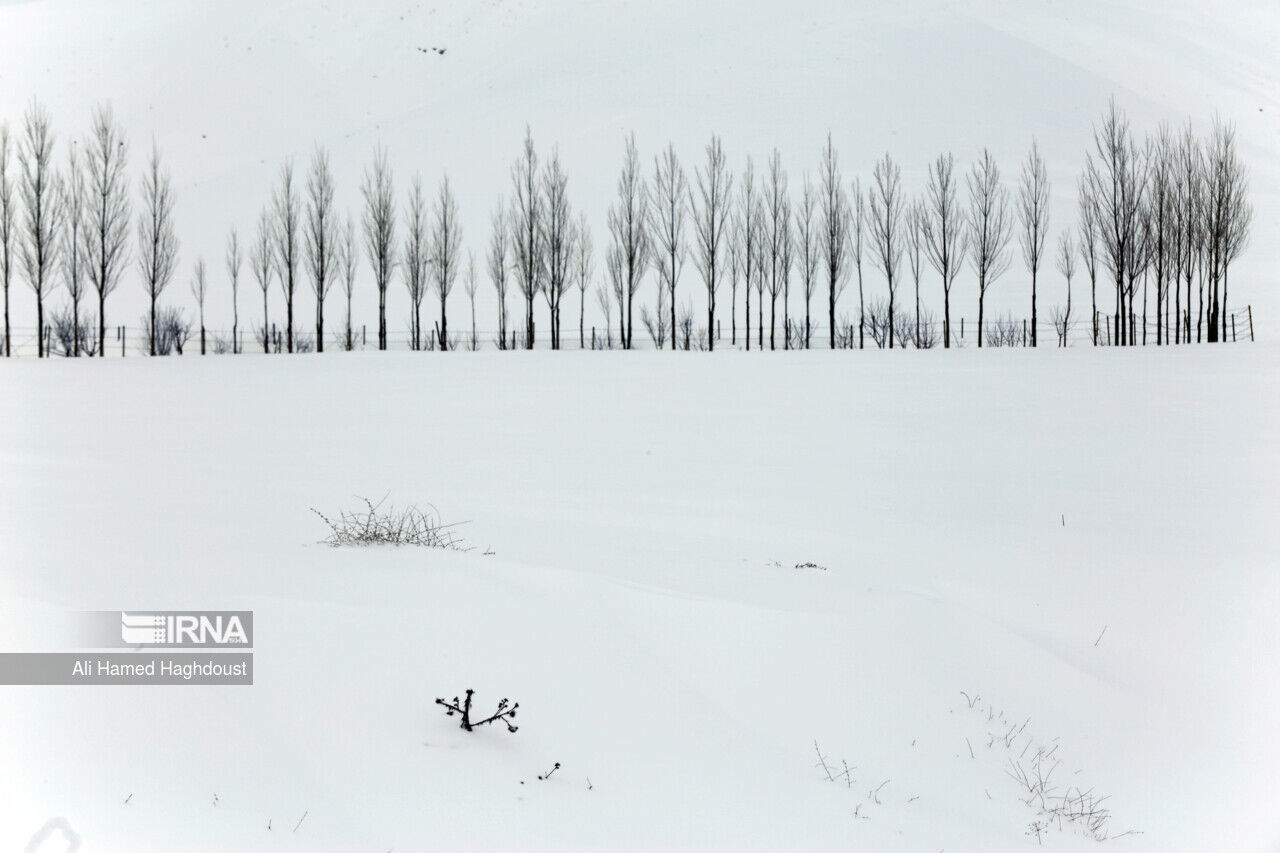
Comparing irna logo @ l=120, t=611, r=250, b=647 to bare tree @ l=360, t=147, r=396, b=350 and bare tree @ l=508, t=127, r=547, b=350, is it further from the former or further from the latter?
bare tree @ l=360, t=147, r=396, b=350

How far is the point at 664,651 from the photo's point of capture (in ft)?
15.9

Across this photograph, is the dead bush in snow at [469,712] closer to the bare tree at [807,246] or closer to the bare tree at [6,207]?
the bare tree at [807,246]

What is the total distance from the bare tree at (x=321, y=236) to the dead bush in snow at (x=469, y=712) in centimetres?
3309

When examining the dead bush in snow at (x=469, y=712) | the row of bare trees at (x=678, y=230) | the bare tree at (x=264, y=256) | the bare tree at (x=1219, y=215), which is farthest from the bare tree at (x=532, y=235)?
the dead bush in snow at (x=469, y=712)

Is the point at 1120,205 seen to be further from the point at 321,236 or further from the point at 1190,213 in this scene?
the point at 321,236

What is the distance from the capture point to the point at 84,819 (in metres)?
3.08

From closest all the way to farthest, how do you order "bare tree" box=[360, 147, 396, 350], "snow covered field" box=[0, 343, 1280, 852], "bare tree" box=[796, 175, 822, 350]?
1. "snow covered field" box=[0, 343, 1280, 852]
2. "bare tree" box=[360, 147, 396, 350]
3. "bare tree" box=[796, 175, 822, 350]

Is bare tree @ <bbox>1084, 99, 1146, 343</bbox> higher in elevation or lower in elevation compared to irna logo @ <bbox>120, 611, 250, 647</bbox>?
higher

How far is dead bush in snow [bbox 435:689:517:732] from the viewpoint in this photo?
12.3 feet

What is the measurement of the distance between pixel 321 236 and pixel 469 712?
Answer: 35046 mm

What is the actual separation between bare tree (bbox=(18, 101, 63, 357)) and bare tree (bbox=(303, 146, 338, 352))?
904 cm

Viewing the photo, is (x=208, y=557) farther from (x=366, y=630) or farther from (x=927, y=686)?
(x=927, y=686)

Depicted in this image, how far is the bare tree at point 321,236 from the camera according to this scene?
116ft

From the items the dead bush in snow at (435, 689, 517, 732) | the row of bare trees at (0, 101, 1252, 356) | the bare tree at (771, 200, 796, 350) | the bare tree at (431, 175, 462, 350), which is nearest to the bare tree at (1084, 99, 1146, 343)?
the row of bare trees at (0, 101, 1252, 356)
